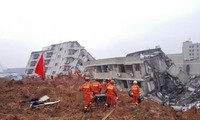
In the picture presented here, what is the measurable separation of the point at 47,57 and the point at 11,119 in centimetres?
4369

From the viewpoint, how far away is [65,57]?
4919 centimetres

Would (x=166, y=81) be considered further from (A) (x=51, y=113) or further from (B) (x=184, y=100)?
(A) (x=51, y=113)

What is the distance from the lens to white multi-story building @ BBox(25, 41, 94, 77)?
47188mm

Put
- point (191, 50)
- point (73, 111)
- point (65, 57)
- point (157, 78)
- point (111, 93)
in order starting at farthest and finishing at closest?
point (191, 50)
point (65, 57)
point (157, 78)
point (73, 111)
point (111, 93)

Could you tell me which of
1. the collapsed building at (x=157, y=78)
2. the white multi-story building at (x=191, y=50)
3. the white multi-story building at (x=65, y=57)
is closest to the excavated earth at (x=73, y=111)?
the collapsed building at (x=157, y=78)

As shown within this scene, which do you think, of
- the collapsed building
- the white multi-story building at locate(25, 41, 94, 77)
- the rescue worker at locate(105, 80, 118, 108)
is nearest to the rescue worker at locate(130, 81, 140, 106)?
the rescue worker at locate(105, 80, 118, 108)

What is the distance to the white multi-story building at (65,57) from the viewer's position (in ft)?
155

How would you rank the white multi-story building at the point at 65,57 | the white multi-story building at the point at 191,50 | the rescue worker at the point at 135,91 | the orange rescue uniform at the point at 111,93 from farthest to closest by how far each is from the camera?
the white multi-story building at the point at 191,50 < the white multi-story building at the point at 65,57 < the rescue worker at the point at 135,91 < the orange rescue uniform at the point at 111,93

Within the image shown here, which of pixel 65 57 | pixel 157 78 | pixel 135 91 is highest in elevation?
pixel 65 57

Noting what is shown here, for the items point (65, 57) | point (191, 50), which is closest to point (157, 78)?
point (65, 57)

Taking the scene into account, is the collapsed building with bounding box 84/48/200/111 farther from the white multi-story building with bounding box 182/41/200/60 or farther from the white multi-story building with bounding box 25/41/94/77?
the white multi-story building with bounding box 182/41/200/60

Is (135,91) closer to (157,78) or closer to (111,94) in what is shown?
(111,94)

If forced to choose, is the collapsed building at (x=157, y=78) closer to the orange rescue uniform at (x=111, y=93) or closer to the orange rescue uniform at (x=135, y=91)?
the orange rescue uniform at (x=135, y=91)

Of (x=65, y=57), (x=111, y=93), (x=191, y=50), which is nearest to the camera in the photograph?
(x=111, y=93)
